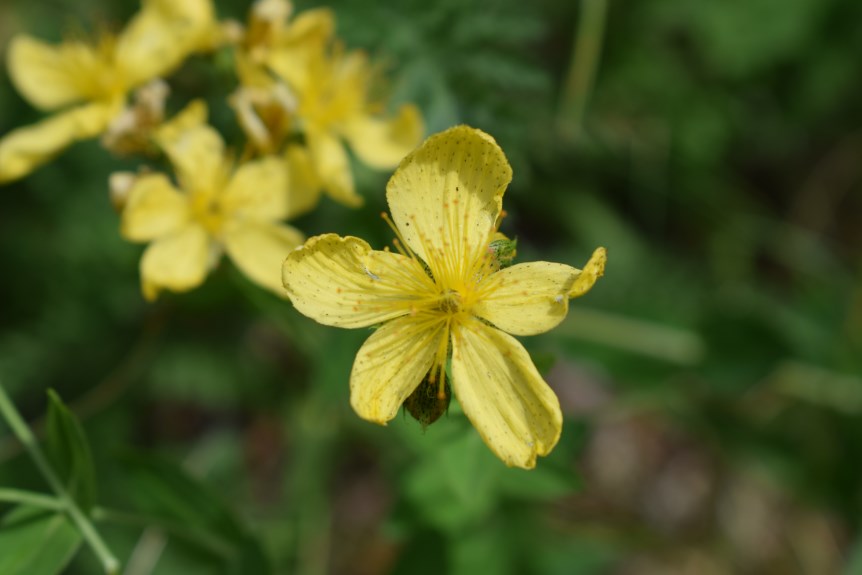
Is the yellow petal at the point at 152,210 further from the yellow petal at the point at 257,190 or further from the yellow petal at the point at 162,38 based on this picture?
the yellow petal at the point at 162,38

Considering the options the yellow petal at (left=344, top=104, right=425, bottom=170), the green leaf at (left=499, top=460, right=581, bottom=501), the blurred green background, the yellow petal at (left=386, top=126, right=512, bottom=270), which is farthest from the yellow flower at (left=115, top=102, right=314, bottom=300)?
the green leaf at (left=499, top=460, right=581, bottom=501)

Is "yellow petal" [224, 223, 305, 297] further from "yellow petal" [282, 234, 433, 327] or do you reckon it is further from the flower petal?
"yellow petal" [282, 234, 433, 327]

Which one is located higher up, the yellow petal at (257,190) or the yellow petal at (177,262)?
the yellow petal at (257,190)

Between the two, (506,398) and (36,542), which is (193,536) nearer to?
(36,542)

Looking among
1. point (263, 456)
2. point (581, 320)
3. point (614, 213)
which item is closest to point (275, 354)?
point (263, 456)

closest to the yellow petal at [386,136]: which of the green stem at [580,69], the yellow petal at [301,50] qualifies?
the yellow petal at [301,50]

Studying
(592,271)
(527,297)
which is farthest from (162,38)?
(592,271)
